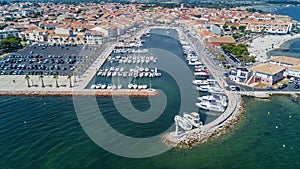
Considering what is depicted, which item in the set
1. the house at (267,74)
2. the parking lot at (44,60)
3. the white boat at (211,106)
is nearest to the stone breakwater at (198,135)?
the white boat at (211,106)

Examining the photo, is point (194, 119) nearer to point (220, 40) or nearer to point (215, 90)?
point (215, 90)

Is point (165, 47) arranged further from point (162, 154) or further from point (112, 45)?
point (162, 154)

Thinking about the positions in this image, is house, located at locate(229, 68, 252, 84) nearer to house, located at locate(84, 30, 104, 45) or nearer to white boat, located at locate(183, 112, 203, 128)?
white boat, located at locate(183, 112, 203, 128)

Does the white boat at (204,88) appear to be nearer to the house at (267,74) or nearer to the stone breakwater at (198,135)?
the house at (267,74)

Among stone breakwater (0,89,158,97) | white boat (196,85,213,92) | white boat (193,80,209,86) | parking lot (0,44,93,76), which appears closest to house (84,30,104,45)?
parking lot (0,44,93,76)

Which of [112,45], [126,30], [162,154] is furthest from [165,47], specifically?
[162,154]

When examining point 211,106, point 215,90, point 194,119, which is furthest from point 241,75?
point 194,119
